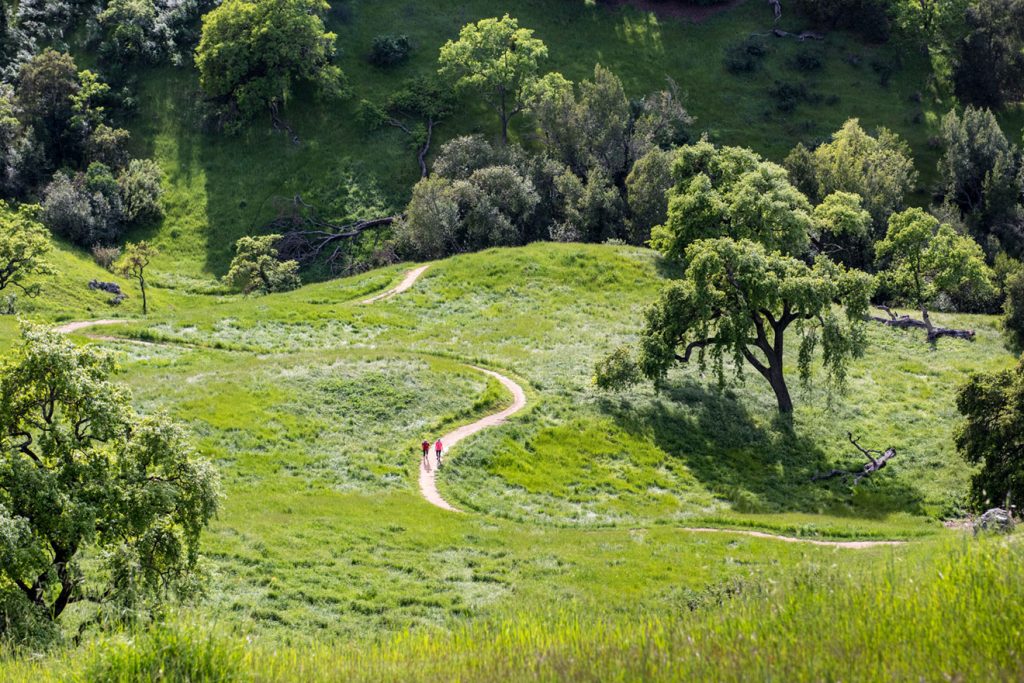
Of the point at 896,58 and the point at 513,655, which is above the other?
the point at 896,58

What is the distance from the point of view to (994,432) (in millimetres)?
44906

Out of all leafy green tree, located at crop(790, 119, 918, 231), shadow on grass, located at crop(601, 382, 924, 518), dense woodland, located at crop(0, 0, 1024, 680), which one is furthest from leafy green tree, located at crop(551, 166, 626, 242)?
shadow on grass, located at crop(601, 382, 924, 518)

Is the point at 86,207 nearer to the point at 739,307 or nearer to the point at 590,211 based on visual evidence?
the point at 590,211

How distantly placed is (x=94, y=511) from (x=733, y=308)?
40314mm

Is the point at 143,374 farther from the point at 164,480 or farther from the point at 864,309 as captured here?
the point at 864,309

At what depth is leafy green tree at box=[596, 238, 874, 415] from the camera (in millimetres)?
55812

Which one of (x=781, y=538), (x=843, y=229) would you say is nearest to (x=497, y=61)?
(x=843, y=229)

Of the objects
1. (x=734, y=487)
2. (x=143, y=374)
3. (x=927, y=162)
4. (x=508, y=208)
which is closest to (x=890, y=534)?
(x=734, y=487)

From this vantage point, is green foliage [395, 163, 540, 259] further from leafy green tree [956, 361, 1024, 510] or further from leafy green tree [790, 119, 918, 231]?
leafy green tree [956, 361, 1024, 510]

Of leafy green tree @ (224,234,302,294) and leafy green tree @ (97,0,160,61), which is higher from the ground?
leafy green tree @ (97,0,160,61)

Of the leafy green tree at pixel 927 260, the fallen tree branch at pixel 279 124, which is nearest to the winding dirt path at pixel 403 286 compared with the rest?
the fallen tree branch at pixel 279 124

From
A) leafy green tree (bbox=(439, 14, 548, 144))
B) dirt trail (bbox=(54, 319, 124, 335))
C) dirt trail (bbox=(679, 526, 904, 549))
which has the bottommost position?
dirt trail (bbox=(679, 526, 904, 549))

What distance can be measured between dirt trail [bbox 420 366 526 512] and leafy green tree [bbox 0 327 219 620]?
2035cm

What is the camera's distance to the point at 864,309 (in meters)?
57.7
